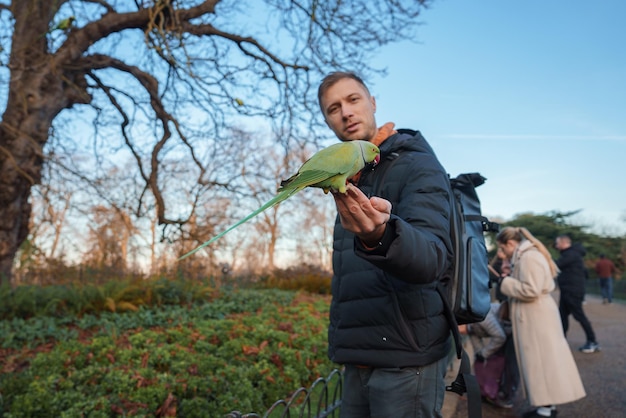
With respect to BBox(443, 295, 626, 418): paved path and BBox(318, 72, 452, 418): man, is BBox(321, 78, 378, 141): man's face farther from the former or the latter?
BBox(443, 295, 626, 418): paved path

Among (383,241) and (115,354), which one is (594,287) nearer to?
(115,354)

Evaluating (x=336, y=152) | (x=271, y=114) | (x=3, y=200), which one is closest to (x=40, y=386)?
(x=336, y=152)

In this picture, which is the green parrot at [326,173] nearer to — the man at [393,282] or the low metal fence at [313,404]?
the man at [393,282]

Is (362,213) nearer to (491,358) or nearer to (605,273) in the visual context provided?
(491,358)

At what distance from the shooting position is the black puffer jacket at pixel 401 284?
5.48ft

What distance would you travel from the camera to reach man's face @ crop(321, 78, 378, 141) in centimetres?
212

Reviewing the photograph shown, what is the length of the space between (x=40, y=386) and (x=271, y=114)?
603 cm

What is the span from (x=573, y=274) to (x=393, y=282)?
26.3 ft

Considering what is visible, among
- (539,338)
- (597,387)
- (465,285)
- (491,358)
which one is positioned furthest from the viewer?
(597,387)

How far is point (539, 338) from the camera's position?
16.5 ft

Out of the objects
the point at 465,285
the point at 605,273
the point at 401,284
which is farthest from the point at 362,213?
the point at 605,273

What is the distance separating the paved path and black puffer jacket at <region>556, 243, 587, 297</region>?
1209 millimetres

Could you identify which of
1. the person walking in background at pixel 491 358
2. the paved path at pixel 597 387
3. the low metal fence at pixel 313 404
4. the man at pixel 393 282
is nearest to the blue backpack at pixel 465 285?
the man at pixel 393 282

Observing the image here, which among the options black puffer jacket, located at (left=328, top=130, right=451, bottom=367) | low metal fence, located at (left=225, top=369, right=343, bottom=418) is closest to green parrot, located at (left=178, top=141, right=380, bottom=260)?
black puffer jacket, located at (left=328, top=130, right=451, bottom=367)
